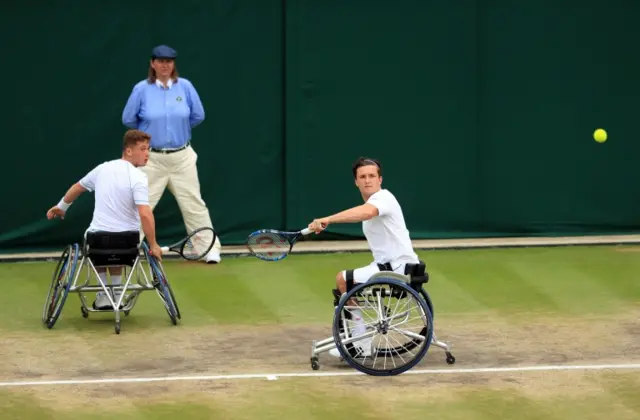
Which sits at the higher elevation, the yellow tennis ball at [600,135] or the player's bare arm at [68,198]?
the yellow tennis ball at [600,135]

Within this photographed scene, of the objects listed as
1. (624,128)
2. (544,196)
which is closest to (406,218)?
(544,196)

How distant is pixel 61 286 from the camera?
1042 cm

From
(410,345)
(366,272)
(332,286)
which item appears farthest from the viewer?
(332,286)

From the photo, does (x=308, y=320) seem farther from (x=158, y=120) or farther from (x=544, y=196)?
(x=544, y=196)

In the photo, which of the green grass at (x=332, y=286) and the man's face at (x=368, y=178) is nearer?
the man's face at (x=368, y=178)

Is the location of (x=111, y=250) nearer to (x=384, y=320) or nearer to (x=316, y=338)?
(x=316, y=338)

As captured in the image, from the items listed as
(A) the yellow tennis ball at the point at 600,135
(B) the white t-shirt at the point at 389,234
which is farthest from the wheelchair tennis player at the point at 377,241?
(A) the yellow tennis ball at the point at 600,135

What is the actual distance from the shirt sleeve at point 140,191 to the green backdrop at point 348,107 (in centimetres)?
307

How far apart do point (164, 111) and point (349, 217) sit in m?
4.23

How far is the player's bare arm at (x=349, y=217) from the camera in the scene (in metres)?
8.71

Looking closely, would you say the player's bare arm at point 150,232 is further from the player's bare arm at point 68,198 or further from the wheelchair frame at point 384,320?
the wheelchair frame at point 384,320

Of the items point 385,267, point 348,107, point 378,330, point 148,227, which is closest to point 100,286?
point 148,227

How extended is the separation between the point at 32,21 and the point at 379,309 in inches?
225

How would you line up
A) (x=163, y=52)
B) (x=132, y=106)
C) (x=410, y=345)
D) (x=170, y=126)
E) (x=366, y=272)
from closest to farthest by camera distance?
(x=366, y=272)
(x=410, y=345)
(x=163, y=52)
(x=132, y=106)
(x=170, y=126)
